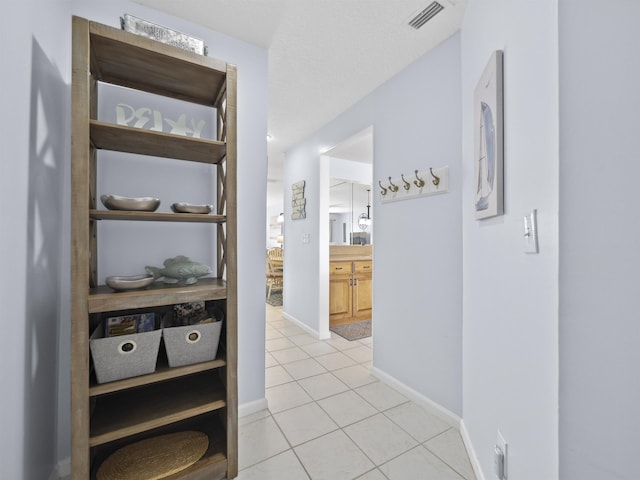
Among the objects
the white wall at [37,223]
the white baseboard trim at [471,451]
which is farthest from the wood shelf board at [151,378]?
the white baseboard trim at [471,451]

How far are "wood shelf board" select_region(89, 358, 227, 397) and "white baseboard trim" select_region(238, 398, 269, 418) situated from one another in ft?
2.35

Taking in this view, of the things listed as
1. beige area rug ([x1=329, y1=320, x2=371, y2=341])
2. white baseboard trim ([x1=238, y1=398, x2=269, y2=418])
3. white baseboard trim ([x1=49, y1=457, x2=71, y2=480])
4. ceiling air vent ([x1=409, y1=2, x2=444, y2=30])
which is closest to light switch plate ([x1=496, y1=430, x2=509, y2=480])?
white baseboard trim ([x1=238, y1=398, x2=269, y2=418])

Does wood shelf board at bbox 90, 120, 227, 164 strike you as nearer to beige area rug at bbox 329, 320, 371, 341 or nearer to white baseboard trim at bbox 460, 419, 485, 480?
white baseboard trim at bbox 460, 419, 485, 480

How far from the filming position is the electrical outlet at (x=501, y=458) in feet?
3.44

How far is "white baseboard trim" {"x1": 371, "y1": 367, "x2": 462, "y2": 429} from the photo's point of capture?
5.83ft

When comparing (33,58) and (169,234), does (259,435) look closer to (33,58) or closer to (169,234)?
(169,234)

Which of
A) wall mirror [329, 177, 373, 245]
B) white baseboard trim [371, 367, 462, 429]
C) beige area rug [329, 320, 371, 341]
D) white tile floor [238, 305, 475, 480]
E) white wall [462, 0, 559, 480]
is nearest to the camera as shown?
white wall [462, 0, 559, 480]

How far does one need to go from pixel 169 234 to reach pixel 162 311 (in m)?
0.43

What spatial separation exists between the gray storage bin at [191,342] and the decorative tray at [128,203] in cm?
55

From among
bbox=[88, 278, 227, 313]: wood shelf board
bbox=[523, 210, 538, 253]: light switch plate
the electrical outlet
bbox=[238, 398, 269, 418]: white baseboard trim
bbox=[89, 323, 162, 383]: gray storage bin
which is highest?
bbox=[523, 210, 538, 253]: light switch plate

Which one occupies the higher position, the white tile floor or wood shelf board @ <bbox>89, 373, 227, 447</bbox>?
wood shelf board @ <bbox>89, 373, 227, 447</bbox>

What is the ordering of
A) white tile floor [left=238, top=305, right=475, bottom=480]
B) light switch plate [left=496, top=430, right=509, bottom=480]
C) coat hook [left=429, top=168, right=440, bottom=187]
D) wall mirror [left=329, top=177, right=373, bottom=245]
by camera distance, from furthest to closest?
1. wall mirror [left=329, top=177, right=373, bottom=245]
2. coat hook [left=429, top=168, right=440, bottom=187]
3. white tile floor [left=238, top=305, right=475, bottom=480]
4. light switch plate [left=496, top=430, right=509, bottom=480]

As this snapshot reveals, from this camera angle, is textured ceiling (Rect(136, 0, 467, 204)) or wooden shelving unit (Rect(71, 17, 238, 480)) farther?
textured ceiling (Rect(136, 0, 467, 204))

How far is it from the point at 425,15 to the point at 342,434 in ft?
8.19
